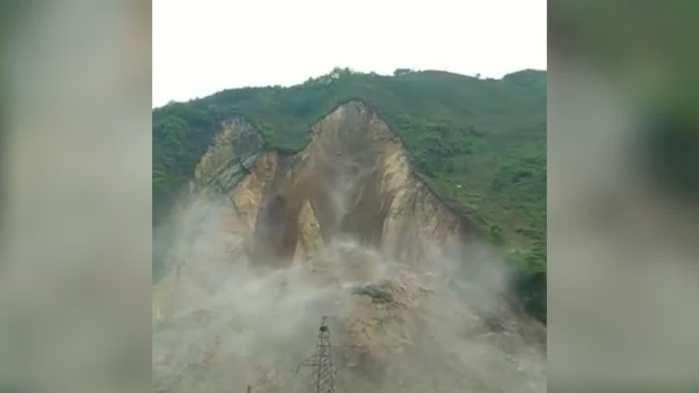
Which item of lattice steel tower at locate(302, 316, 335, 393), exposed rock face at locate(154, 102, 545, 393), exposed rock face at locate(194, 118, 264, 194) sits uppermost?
exposed rock face at locate(194, 118, 264, 194)

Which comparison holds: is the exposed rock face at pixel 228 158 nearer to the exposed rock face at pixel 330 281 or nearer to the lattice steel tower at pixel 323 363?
the exposed rock face at pixel 330 281

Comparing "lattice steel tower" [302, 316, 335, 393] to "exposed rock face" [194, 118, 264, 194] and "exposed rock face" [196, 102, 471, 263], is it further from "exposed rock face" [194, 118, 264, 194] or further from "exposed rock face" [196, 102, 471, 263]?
"exposed rock face" [194, 118, 264, 194]

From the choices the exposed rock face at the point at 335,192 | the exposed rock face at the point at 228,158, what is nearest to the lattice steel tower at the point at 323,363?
the exposed rock face at the point at 335,192

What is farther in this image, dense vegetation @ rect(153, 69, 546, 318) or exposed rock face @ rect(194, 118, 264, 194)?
exposed rock face @ rect(194, 118, 264, 194)

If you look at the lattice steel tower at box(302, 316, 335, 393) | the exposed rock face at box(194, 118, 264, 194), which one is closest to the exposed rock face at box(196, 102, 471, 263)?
the exposed rock face at box(194, 118, 264, 194)

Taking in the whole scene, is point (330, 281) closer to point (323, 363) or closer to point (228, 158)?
point (323, 363)

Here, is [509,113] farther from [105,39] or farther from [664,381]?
[105,39]

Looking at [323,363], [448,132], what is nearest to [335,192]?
[448,132]
